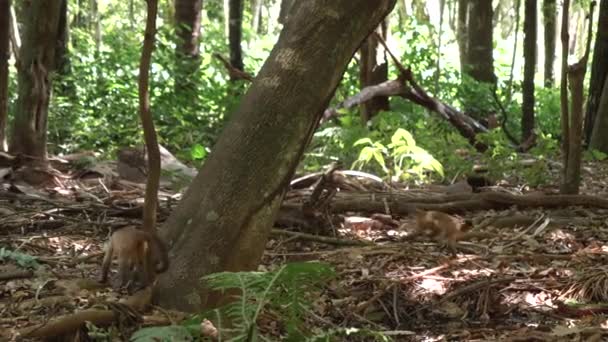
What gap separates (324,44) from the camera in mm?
3924

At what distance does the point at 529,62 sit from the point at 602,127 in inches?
50.0

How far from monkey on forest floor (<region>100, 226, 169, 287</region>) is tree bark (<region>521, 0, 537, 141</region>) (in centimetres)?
817

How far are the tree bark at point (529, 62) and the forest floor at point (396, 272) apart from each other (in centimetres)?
479

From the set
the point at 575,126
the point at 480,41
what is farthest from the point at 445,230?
the point at 480,41

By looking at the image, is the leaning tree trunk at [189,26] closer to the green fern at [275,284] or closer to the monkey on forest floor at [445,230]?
the monkey on forest floor at [445,230]

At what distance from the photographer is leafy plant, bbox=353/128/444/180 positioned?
7469 mm

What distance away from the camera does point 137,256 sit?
394 cm

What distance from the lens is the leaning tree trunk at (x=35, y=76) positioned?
6.91 m

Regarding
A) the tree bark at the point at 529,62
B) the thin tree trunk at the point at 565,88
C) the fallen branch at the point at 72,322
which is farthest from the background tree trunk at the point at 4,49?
the tree bark at the point at 529,62

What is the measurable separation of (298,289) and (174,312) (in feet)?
3.60

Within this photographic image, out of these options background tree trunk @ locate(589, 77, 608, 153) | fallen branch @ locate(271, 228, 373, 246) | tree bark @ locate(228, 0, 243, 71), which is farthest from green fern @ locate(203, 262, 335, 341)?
tree bark @ locate(228, 0, 243, 71)

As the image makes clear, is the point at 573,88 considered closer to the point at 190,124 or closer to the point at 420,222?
the point at 420,222

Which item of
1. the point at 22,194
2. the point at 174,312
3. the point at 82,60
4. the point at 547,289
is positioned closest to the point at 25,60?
the point at 22,194

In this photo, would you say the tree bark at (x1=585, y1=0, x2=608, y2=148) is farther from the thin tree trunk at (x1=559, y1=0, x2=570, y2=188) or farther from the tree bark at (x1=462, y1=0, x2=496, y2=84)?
the tree bark at (x1=462, y1=0, x2=496, y2=84)
